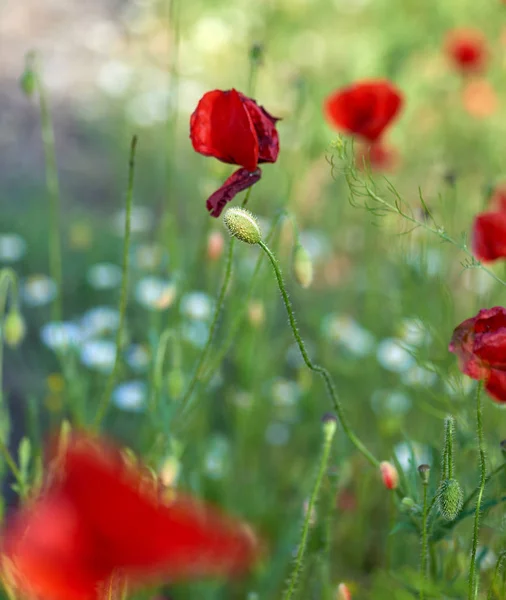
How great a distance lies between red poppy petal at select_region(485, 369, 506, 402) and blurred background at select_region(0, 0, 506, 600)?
180 millimetres

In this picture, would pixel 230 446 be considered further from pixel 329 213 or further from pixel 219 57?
pixel 219 57

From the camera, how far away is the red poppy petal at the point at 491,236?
1.30 meters

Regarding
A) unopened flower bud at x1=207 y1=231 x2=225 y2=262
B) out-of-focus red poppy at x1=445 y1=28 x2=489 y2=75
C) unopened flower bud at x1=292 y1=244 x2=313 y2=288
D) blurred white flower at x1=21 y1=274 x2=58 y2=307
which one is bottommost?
blurred white flower at x1=21 y1=274 x2=58 y2=307

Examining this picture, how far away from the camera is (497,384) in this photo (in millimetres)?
1043

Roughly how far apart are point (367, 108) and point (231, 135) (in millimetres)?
718

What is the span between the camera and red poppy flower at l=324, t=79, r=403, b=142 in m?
1.68

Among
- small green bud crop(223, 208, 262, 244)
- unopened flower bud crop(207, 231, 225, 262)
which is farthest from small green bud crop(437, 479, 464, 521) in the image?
unopened flower bud crop(207, 231, 225, 262)

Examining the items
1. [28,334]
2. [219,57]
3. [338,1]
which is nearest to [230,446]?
[28,334]

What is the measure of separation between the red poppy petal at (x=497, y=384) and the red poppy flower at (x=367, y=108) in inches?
30.9

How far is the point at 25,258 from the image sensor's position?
10.0 ft

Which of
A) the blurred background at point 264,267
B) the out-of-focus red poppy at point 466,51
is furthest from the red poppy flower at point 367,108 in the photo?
the out-of-focus red poppy at point 466,51

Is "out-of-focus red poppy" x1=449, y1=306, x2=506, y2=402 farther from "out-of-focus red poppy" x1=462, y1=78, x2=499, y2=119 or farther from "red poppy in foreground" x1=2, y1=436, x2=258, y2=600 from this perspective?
"out-of-focus red poppy" x1=462, y1=78, x2=499, y2=119

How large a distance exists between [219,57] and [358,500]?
3769 mm

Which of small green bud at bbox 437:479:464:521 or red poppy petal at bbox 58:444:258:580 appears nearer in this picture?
red poppy petal at bbox 58:444:258:580
